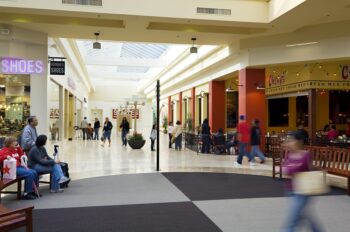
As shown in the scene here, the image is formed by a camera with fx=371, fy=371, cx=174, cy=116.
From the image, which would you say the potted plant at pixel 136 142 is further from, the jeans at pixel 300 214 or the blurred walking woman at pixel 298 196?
the jeans at pixel 300 214

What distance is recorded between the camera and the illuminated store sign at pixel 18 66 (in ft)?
37.1

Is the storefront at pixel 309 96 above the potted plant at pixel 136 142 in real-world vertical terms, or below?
above

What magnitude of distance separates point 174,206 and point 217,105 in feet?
41.5

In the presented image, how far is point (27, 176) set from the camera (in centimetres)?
679

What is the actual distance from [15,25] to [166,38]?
5144mm

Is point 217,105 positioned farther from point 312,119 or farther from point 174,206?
point 174,206

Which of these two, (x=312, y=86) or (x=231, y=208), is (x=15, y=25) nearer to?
(x=231, y=208)

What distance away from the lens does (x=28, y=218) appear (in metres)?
4.12

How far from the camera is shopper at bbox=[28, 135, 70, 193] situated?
7.21 meters

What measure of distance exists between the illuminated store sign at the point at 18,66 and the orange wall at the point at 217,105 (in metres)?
9.41

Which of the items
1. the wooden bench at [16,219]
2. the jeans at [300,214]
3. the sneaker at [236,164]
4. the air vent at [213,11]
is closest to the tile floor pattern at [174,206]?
the jeans at [300,214]

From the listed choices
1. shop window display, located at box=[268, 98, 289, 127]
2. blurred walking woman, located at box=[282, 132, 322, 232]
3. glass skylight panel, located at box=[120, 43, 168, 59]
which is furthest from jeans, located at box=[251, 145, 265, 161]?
glass skylight panel, located at box=[120, 43, 168, 59]

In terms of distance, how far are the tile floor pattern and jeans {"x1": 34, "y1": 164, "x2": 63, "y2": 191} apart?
24 centimetres

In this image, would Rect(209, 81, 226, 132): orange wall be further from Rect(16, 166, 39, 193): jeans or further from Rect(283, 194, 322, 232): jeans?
Rect(283, 194, 322, 232): jeans
